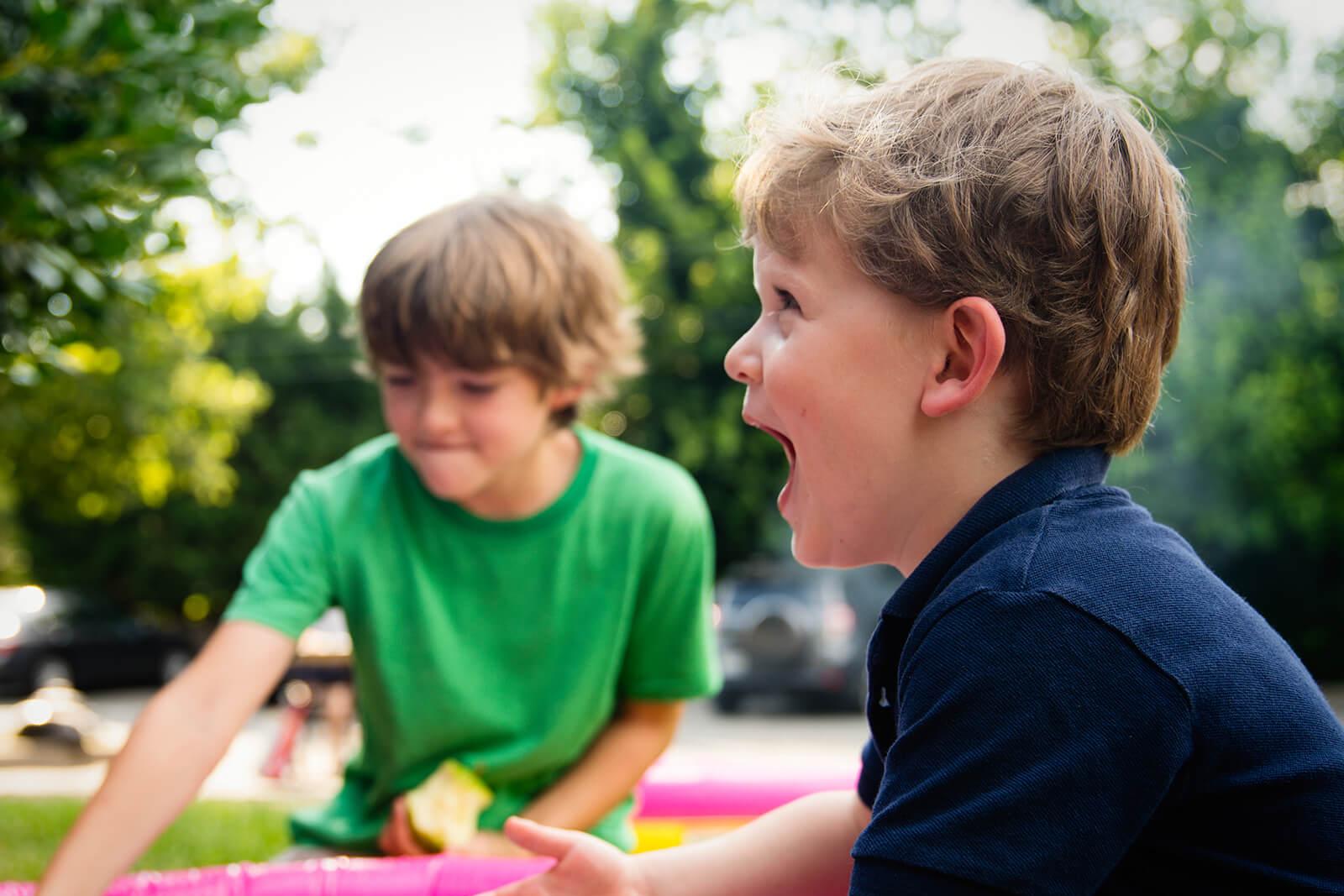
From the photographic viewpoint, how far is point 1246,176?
14.8m

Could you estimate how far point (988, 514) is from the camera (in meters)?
1.17

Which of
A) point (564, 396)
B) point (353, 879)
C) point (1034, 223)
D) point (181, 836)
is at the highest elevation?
point (1034, 223)

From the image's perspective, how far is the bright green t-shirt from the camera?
2.19 meters

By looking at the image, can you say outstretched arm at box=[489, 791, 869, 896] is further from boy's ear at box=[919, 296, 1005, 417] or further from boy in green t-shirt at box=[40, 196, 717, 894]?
boy in green t-shirt at box=[40, 196, 717, 894]

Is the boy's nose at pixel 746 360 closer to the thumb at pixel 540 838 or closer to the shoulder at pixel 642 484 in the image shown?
the thumb at pixel 540 838

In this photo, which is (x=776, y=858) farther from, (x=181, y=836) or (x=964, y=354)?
(x=181, y=836)

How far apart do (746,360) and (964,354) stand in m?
0.24

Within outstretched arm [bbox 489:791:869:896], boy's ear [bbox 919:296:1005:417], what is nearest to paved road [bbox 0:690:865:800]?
outstretched arm [bbox 489:791:869:896]

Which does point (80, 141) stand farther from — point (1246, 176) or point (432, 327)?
point (1246, 176)

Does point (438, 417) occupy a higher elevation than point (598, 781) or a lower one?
higher

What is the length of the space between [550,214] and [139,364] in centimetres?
751

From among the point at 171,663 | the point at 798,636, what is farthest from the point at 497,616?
the point at 171,663

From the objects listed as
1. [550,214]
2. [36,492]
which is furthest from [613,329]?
[36,492]

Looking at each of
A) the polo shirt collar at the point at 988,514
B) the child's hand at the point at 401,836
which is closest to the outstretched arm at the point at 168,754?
the child's hand at the point at 401,836
